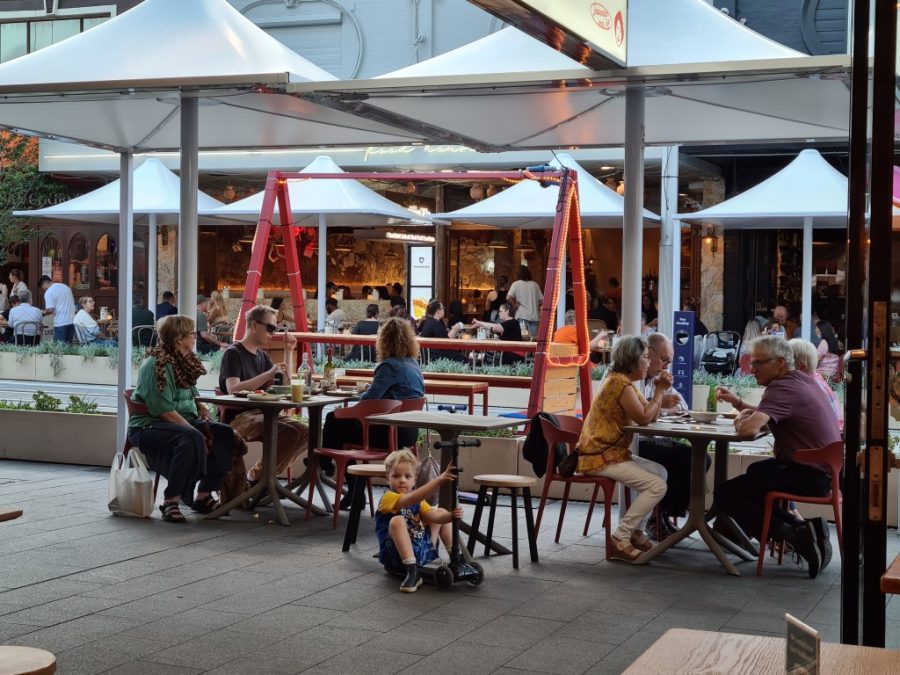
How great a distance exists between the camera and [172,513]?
800cm

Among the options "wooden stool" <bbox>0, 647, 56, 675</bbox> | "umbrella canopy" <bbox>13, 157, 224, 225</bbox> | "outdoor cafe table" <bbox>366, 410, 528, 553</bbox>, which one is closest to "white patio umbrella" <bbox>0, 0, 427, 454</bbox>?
"outdoor cafe table" <bbox>366, 410, 528, 553</bbox>

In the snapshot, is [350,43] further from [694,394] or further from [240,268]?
[694,394]

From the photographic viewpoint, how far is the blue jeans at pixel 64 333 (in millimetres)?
18750

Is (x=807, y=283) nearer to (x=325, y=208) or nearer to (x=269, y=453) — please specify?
(x=325, y=208)

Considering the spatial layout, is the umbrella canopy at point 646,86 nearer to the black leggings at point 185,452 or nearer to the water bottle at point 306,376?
the water bottle at point 306,376

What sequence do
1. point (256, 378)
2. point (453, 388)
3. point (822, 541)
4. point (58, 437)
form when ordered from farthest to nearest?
1. point (58, 437)
2. point (453, 388)
3. point (256, 378)
4. point (822, 541)

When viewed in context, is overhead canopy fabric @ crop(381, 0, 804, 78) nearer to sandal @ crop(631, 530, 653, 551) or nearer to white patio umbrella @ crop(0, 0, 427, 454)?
white patio umbrella @ crop(0, 0, 427, 454)

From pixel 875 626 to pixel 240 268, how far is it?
2189cm

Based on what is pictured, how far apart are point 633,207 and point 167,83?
309 cm

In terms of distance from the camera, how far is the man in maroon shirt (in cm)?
675

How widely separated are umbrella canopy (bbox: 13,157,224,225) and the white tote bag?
377 inches

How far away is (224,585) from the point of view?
20.7ft

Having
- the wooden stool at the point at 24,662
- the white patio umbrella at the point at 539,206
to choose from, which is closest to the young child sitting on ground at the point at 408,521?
the wooden stool at the point at 24,662

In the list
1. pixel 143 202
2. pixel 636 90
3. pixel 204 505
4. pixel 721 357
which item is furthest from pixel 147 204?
pixel 636 90
